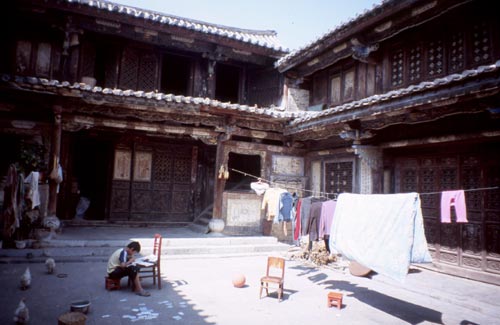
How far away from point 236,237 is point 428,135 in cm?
566

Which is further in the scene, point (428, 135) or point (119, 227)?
point (119, 227)

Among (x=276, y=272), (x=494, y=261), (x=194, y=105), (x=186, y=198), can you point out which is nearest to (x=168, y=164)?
(x=186, y=198)

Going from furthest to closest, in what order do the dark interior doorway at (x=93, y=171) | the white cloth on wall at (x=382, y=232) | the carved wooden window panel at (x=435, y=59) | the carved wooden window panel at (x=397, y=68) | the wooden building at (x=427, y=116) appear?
the dark interior doorway at (x=93, y=171) < the carved wooden window panel at (x=397, y=68) < the carved wooden window panel at (x=435, y=59) < the wooden building at (x=427, y=116) < the white cloth on wall at (x=382, y=232)

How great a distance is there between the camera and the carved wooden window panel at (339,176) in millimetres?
9414

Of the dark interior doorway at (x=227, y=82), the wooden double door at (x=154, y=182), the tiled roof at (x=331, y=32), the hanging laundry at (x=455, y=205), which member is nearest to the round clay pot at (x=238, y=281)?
the hanging laundry at (x=455, y=205)

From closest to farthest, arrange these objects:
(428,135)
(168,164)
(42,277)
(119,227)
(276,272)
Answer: (42,277) → (428,135) → (276,272) → (119,227) → (168,164)

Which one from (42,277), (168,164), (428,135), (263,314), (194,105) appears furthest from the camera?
(168,164)

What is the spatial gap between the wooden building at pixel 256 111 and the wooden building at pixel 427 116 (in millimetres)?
30

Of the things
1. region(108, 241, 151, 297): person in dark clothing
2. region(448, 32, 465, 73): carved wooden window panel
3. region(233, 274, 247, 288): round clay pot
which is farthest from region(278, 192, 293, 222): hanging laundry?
region(448, 32, 465, 73): carved wooden window panel

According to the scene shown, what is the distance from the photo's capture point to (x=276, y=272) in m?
7.73

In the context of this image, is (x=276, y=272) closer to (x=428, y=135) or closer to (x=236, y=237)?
(x=236, y=237)

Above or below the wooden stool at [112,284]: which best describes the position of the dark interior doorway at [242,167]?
above

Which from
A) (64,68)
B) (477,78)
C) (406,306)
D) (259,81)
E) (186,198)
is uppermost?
(259,81)

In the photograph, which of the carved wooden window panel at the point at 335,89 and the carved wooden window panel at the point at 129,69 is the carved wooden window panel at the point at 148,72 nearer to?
the carved wooden window panel at the point at 129,69
